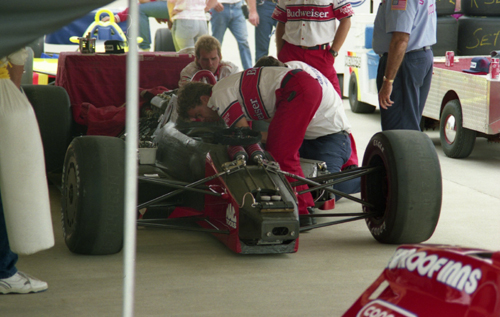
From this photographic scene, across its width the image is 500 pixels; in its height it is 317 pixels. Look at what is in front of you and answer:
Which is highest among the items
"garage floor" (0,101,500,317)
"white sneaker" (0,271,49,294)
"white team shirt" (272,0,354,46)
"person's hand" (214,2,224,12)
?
"person's hand" (214,2,224,12)

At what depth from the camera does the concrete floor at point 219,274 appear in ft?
9.79

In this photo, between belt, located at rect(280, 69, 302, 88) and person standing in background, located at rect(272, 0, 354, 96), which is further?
person standing in background, located at rect(272, 0, 354, 96)

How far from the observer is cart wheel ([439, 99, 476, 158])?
6719mm

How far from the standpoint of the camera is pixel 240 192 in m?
3.58

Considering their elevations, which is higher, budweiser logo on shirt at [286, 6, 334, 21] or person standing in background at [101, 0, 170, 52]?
person standing in background at [101, 0, 170, 52]

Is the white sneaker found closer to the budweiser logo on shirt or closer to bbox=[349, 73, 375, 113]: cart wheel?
the budweiser logo on shirt

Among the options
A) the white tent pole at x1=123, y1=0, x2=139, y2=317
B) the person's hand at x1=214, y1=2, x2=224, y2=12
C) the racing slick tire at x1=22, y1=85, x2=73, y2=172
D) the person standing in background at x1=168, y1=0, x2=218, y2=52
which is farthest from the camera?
the person's hand at x1=214, y1=2, x2=224, y2=12

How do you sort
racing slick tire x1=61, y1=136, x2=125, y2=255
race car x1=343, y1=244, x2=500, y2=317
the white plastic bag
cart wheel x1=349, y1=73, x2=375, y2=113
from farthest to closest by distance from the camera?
cart wheel x1=349, y1=73, x2=375, y2=113 → racing slick tire x1=61, y1=136, x2=125, y2=255 → the white plastic bag → race car x1=343, y1=244, x2=500, y2=317

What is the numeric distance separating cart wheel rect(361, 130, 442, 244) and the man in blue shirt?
35.0 inches

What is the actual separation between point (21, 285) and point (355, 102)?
288 inches

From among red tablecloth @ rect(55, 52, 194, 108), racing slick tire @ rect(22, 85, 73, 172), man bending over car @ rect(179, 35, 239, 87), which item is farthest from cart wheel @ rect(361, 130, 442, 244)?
red tablecloth @ rect(55, 52, 194, 108)

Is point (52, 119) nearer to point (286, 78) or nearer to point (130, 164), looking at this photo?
point (286, 78)

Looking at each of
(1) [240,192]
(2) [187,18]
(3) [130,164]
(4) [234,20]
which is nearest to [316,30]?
(1) [240,192]

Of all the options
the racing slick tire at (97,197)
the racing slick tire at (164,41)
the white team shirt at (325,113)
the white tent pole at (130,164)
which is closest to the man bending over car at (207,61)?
the white team shirt at (325,113)
